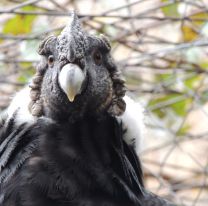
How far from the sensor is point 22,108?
2.43 m

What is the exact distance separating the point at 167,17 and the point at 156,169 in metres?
3.03

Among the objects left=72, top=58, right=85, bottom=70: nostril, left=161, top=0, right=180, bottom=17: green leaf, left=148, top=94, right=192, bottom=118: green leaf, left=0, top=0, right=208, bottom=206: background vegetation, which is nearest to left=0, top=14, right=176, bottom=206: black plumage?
left=72, top=58, right=85, bottom=70: nostril

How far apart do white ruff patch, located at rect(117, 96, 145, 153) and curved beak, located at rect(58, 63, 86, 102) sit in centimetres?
32

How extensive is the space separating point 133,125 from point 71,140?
278 mm

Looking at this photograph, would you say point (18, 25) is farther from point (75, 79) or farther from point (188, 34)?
point (75, 79)

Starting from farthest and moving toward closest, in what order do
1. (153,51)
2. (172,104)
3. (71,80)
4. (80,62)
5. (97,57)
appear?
(172,104), (153,51), (97,57), (80,62), (71,80)

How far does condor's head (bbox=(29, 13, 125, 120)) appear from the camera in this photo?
87.6 inches

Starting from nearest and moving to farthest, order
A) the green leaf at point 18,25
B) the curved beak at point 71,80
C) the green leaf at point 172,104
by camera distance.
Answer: the curved beak at point 71,80, the green leaf at point 18,25, the green leaf at point 172,104

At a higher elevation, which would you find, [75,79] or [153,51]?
[153,51]

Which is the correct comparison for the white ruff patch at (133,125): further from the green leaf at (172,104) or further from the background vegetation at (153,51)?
the green leaf at (172,104)

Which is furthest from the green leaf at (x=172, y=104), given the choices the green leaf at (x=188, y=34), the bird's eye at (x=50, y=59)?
the bird's eye at (x=50, y=59)

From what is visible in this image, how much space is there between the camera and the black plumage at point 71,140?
7.26 ft

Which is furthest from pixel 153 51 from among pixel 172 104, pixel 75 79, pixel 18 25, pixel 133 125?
pixel 75 79

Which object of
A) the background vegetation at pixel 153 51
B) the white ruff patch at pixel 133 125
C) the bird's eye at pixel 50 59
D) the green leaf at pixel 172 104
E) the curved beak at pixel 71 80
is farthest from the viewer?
the green leaf at pixel 172 104
